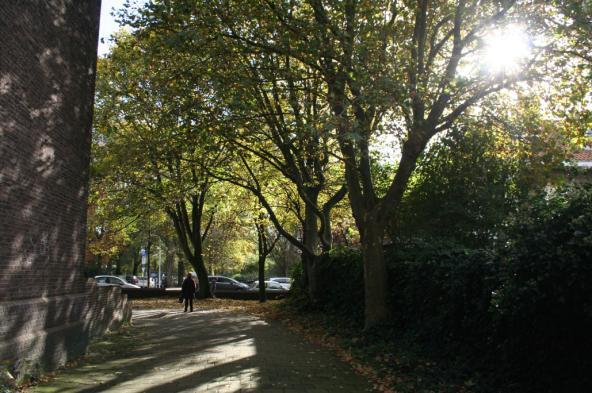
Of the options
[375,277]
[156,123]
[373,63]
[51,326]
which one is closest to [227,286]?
[156,123]

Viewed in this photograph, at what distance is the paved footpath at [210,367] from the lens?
766 centimetres

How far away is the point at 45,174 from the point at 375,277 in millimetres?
6848

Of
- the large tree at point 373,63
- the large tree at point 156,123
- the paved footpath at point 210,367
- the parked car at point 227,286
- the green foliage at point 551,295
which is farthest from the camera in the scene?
the parked car at point 227,286

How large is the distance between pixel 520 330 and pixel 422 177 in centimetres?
945

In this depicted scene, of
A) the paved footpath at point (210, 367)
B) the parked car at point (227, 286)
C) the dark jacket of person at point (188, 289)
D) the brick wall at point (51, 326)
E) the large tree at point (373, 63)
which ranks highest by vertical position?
the large tree at point (373, 63)

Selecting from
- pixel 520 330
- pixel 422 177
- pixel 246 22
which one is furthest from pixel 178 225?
pixel 520 330

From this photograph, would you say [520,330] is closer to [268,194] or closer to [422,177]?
[422,177]

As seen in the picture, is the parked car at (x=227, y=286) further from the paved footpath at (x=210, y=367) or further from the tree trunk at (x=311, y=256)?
the paved footpath at (x=210, y=367)

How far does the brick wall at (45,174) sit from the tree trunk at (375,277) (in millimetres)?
5847

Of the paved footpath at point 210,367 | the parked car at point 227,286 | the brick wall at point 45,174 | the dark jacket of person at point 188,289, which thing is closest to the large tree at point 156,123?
the brick wall at point 45,174

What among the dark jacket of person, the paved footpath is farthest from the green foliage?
the dark jacket of person

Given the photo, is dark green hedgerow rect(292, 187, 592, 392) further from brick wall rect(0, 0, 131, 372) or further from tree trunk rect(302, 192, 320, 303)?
tree trunk rect(302, 192, 320, 303)

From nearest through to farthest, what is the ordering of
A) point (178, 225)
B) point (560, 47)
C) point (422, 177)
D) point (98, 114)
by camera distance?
point (560, 47) → point (422, 177) → point (98, 114) → point (178, 225)

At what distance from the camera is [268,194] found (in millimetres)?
25047
